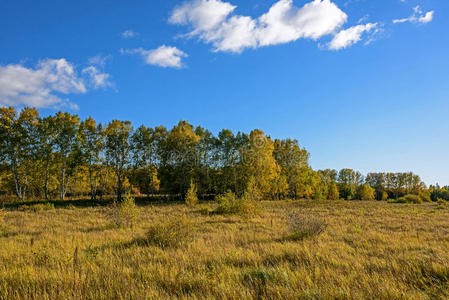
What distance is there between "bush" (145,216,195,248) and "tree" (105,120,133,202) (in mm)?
28393

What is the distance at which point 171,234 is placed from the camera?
26.4ft

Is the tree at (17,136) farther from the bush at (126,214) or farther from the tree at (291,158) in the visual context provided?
the tree at (291,158)

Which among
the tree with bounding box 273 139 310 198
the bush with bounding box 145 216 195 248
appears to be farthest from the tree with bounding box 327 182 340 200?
the bush with bounding box 145 216 195 248

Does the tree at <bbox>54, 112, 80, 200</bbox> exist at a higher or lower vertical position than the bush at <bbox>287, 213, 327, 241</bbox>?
higher

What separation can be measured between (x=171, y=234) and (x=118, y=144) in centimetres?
2963

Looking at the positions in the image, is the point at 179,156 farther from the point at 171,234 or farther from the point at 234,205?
the point at 171,234

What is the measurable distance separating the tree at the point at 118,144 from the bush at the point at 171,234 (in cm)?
2839

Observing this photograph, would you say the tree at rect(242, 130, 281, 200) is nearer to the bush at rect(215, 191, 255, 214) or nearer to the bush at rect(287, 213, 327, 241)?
the bush at rect(215, 191, 255, 214)

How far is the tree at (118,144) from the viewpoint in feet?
111

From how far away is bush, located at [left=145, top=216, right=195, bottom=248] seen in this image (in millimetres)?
7899

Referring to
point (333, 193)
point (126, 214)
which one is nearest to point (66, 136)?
point (126, 214)

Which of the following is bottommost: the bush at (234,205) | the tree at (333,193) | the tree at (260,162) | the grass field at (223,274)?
the tree at (333,193)

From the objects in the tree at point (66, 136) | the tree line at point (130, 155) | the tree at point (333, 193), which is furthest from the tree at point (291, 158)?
the tree at point (66, 136)

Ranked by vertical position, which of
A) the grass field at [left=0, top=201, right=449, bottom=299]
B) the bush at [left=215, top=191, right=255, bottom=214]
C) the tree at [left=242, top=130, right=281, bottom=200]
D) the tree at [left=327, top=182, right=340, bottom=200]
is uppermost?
the tree at [left=242, top=130, right=281, bottom=200]
